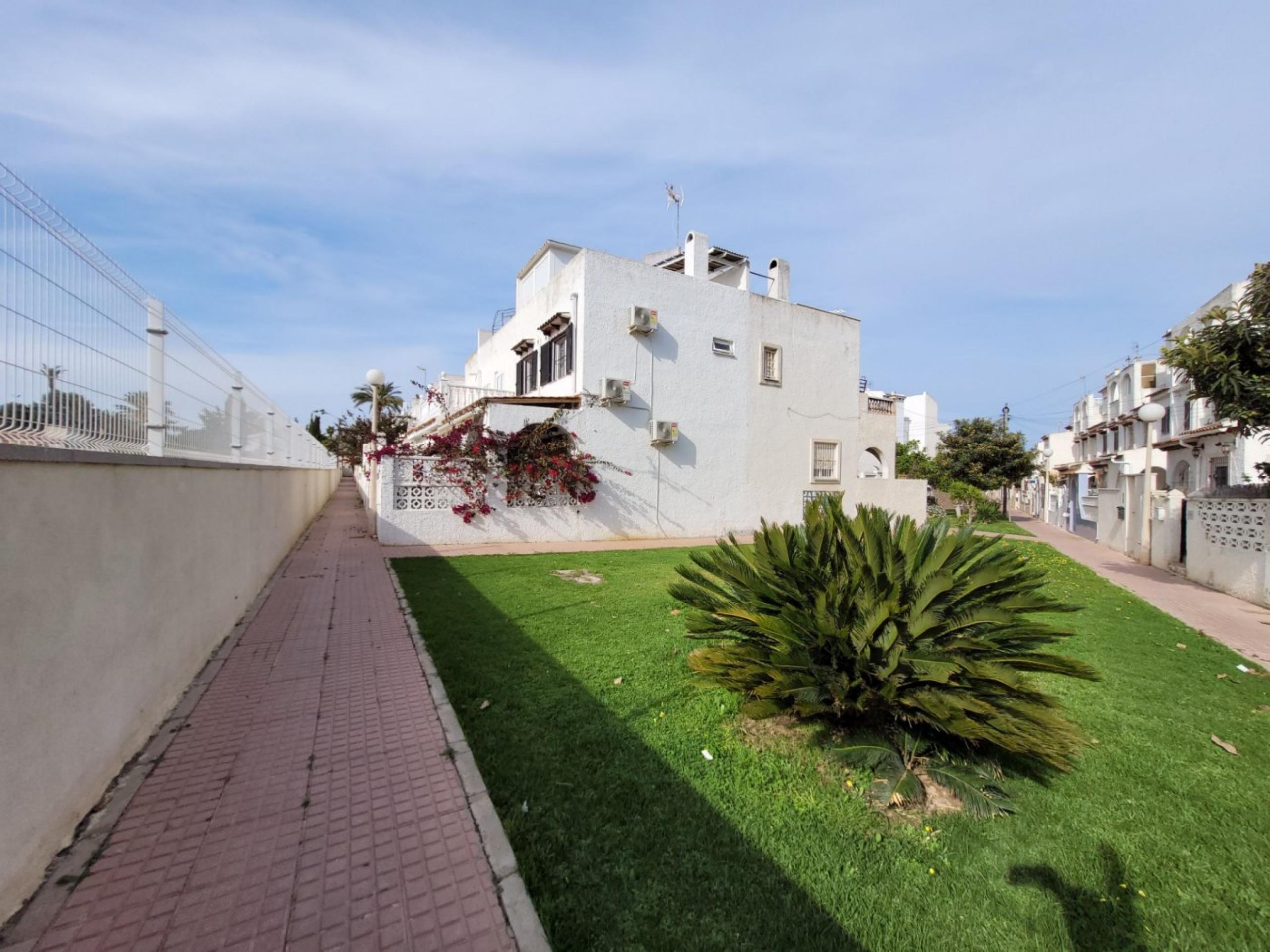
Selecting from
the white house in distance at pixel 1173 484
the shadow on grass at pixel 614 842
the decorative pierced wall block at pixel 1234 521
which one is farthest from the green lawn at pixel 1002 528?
the shadow on grass at pixel 614 842

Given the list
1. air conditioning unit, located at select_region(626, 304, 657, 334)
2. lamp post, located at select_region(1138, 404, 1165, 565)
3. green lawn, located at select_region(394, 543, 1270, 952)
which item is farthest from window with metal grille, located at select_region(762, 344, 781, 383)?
green lawn, located at select_region(394, 543, 1270, 952)

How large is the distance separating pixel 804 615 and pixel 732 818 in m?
1.06

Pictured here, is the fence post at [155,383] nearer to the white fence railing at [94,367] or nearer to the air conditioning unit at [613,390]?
the white fence railing at [94,367]

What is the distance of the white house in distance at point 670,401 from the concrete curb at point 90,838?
8041 millimetres

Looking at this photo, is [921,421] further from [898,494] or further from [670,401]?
[670,401]

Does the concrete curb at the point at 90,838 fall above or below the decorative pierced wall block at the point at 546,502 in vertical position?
below

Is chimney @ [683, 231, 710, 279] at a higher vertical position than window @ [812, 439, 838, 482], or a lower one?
higher

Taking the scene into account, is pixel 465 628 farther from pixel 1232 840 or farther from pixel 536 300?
pixel 536 300

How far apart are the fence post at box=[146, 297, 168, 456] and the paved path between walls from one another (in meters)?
9.71

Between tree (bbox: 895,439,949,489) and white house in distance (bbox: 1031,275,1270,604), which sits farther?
tree (bbox: 895,439,949,489)

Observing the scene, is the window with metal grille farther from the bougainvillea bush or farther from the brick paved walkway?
the brick paved walkway

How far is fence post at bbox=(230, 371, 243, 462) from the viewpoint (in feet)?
A: 18.8

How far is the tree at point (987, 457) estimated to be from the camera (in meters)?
29.8

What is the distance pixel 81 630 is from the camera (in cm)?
240
